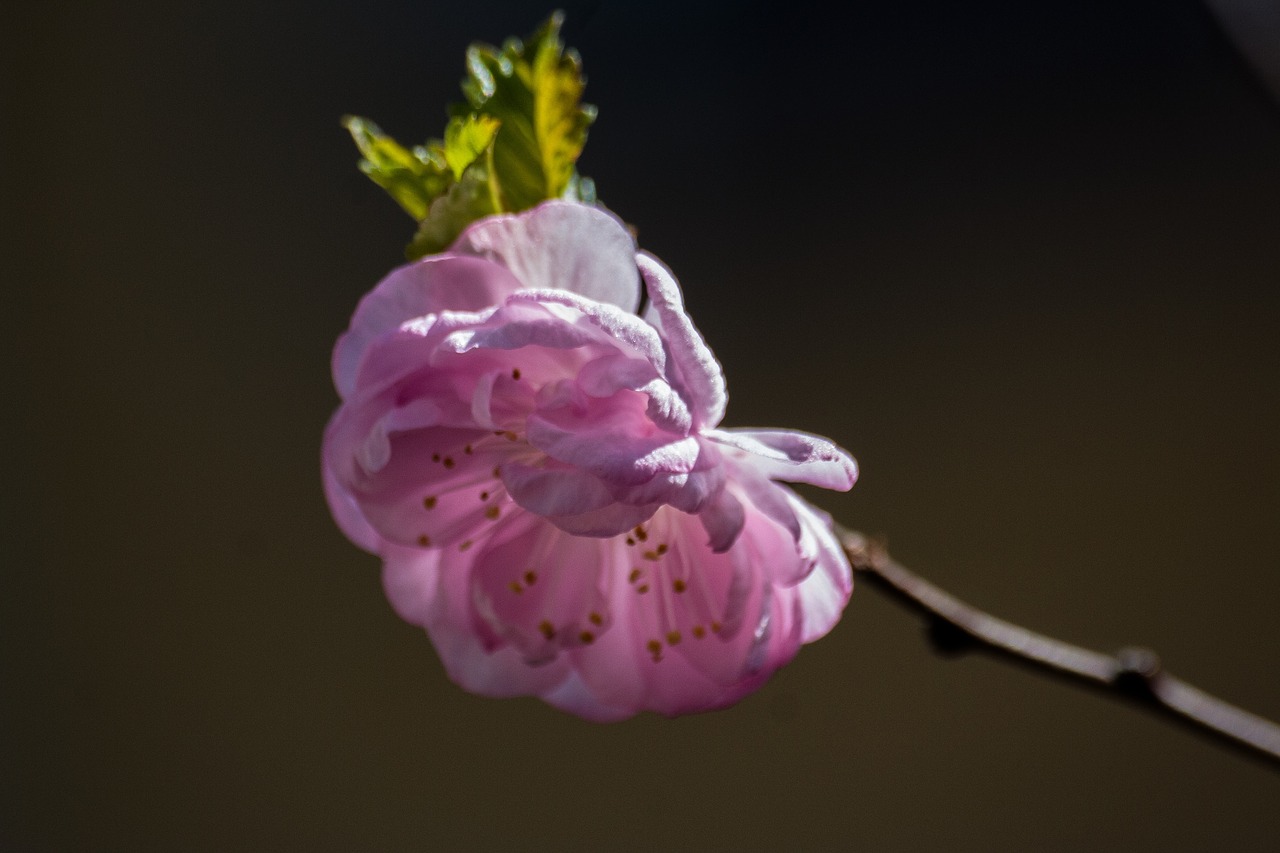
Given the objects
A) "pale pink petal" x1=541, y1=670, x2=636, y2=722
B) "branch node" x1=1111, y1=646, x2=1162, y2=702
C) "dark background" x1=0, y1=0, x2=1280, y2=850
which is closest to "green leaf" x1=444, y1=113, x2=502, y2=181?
"pale pink petal" x1=541, y1=670, x2=636, y2=722

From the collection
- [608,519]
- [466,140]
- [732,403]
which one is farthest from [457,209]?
[732,403]

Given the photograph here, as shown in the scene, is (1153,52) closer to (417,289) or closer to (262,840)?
(417,289)

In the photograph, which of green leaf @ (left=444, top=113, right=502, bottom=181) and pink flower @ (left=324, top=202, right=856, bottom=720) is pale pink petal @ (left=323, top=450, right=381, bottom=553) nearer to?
pink flower @ (left=324, top=202, right=856, bottom=720)

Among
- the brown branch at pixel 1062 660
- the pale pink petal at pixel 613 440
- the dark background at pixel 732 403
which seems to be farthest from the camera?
the dark background at pixel 732 403


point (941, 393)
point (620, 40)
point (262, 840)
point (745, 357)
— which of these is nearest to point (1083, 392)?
point (941, 393)

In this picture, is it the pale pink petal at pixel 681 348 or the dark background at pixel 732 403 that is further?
the dark background at pixel 732 403

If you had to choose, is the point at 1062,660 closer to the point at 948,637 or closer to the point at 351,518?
the point at 948,637

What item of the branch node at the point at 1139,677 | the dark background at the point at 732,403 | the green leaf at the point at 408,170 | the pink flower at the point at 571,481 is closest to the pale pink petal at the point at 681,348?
the pink flower at the point at 571,481

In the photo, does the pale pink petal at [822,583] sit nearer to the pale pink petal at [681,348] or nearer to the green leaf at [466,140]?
the pale pink petal at [681,348]
